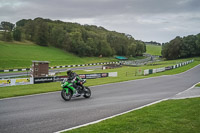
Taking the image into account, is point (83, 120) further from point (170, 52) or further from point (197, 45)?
point (197, 45)

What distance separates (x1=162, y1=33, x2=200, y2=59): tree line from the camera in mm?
Result: 95875

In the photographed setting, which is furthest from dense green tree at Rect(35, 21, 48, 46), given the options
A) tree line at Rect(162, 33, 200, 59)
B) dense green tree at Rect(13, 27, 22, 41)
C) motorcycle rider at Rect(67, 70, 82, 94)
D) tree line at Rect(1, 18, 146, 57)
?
motorcycle rider at Rect(67, 70, 82, 94)

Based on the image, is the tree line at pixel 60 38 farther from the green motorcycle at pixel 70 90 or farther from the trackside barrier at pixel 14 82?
the green motorcycle at pixel 70 90

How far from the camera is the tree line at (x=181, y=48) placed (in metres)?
95.9

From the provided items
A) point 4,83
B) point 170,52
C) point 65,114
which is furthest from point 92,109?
point 170,52

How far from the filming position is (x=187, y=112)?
7.84 m

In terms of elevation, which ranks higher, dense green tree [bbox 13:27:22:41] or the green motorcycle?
dense green tree [bbox 13:27:22:41]

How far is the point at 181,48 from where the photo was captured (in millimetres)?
97562

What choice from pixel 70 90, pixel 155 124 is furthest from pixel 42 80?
pixel 155 124

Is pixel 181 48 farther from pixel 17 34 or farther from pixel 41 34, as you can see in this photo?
pixel 17 34

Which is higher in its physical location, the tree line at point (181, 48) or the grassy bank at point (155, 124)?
the tree line at point (181, 48)

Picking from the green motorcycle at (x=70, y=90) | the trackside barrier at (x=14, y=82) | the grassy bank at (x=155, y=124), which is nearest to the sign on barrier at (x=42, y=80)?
the trackside barrier at (x=14, y=82)

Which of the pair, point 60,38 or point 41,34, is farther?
point 60,38

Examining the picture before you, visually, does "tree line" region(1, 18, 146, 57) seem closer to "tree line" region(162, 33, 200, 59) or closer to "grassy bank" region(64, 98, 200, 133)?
"tree line" region(162, 33, 200, 59)
